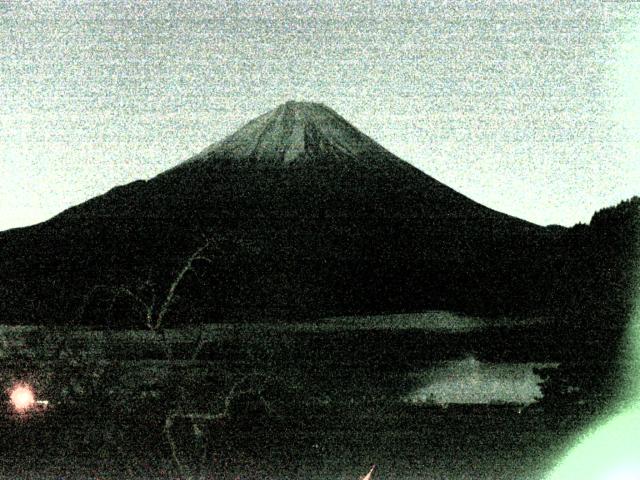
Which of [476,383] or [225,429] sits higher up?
[476,383]

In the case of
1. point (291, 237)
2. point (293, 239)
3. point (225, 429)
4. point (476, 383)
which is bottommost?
point (225, 429)

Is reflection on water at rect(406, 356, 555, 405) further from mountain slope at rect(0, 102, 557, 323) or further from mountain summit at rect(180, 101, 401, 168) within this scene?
mountain summit at rect(180, 101, 401, 168)

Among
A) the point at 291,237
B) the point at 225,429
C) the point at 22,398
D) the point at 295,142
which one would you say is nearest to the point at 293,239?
the point at 291,237

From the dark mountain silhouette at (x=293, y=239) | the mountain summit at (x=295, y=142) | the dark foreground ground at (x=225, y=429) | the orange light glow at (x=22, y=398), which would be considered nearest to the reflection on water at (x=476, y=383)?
the dark foreground ground at (x=225, y=429)

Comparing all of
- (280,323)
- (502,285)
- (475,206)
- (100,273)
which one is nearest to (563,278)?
(502,285)

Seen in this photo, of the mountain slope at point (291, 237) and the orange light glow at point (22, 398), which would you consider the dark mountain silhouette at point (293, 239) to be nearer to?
the mountain slope at point (291, 237)

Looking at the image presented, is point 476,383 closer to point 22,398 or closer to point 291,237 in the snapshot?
point 22,398
